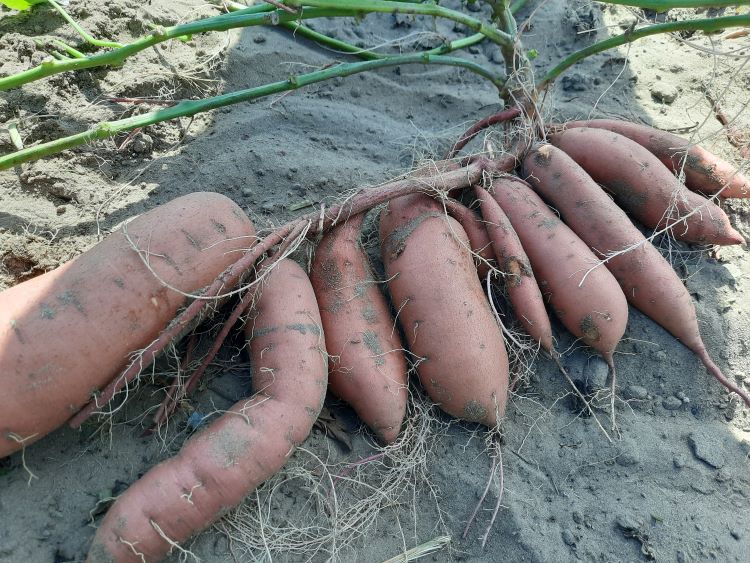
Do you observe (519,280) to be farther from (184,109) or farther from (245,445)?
(184,109)

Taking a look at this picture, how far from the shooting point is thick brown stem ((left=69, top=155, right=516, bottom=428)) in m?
1.15

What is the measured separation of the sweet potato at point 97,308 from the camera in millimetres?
1079

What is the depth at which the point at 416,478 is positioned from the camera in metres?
1.21

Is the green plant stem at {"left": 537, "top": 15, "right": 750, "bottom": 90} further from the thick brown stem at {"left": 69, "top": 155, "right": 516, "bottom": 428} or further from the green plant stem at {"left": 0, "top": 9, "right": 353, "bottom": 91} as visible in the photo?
the green plant stem at {"left": 0, "top": 9, "right": 353, "bottom": 91}

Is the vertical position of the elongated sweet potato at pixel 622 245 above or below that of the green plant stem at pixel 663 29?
below

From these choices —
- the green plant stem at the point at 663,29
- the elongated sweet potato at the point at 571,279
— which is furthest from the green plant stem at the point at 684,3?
the elongated sweet potato at the point at 571,279

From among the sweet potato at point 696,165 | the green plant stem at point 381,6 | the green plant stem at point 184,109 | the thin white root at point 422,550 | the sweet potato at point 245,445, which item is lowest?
the thin white root at point 422,550

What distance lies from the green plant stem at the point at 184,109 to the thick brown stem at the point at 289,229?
1.03 ft

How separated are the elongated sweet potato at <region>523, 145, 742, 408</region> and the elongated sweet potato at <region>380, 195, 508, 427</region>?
0.98 feet

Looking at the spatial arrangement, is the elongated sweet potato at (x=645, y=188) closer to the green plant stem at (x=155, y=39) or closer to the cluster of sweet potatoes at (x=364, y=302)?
the cluster of sweet potatoes at (x=364, y=302)

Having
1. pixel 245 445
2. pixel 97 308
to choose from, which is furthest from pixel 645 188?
pixel 97 308

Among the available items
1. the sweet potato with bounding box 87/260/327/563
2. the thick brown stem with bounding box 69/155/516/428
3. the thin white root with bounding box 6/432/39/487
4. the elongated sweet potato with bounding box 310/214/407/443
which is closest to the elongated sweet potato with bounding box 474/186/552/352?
the thick brown stem with bounding box 69/155/516/428

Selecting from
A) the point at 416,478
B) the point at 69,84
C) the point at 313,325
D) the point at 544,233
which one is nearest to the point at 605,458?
the point at 416,478

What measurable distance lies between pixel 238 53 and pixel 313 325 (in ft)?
3.79
